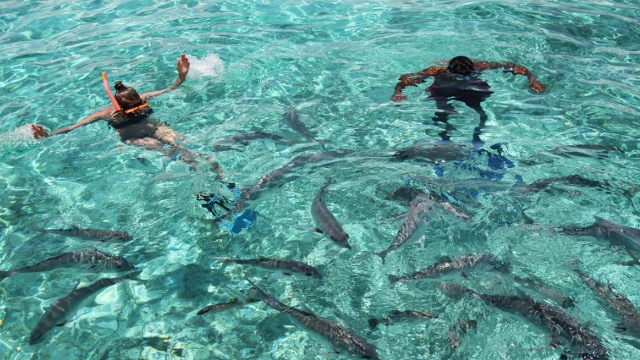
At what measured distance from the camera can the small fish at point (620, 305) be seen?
3.92 m

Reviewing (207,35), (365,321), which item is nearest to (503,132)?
(365,321)

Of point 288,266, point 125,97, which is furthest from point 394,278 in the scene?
point 125,97

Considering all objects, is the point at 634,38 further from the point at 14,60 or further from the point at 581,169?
the point at 14,60

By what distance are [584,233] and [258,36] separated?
790cm

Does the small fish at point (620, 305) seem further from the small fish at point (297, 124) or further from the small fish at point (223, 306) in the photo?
the small fish at point (297, 124)

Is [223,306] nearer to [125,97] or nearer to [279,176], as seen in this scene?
[279,176]

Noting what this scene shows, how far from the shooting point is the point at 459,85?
24.5 feet

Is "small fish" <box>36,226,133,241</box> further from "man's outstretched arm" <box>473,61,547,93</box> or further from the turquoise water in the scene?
"man's outstretched arm" <box>473,61,547,93</box>

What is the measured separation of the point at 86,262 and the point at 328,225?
2.36 meters

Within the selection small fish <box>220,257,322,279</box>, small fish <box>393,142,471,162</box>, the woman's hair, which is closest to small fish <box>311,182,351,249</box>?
small fish <box>220,257,322,279</box>

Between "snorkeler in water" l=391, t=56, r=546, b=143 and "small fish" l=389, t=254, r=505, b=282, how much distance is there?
115 inches

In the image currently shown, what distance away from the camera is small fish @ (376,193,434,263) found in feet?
16.2

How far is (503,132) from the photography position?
7117 mm

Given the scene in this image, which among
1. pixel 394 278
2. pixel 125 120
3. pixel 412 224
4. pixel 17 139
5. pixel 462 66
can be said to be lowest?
pixel 394 278
